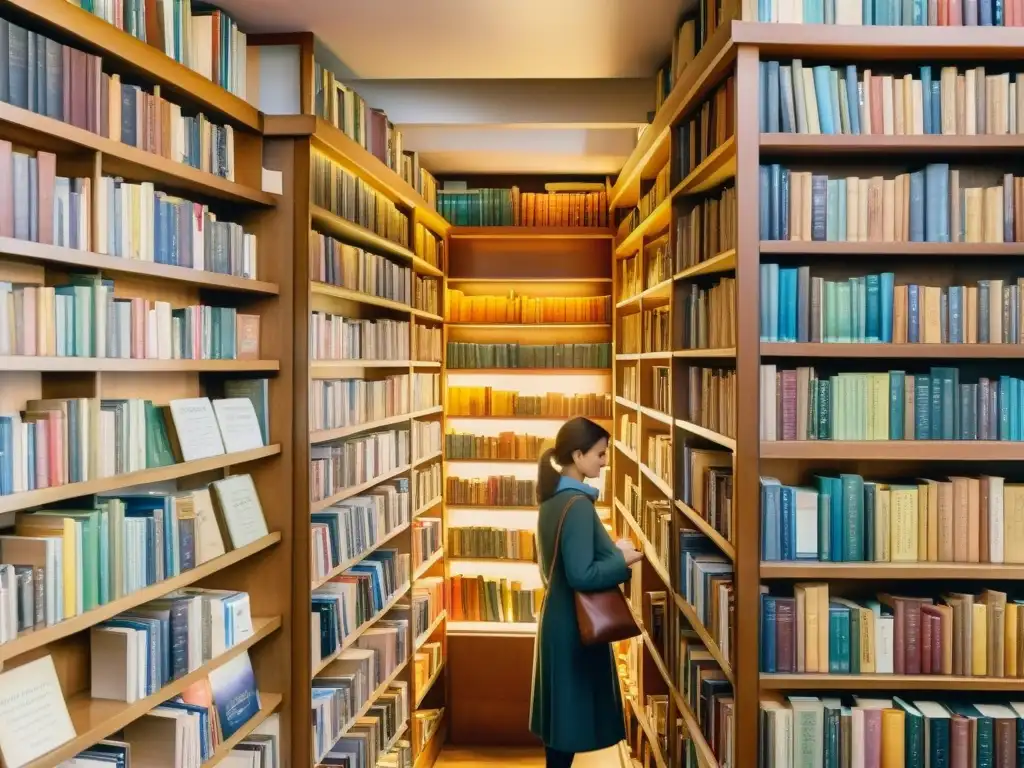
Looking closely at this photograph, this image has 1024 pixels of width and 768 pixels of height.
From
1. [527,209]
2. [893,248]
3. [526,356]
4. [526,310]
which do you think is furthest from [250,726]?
[527,209]

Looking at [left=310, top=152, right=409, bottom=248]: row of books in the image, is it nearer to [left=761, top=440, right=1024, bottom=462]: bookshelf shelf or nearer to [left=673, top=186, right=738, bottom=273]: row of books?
[left=673, top=186, right=738, bottom=273]: row of books

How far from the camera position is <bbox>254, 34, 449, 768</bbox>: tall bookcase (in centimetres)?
305

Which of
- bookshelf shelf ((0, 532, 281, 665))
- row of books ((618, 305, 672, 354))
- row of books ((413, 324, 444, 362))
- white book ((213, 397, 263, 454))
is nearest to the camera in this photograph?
bookshelf shelf ((0, 532, 281, 665))

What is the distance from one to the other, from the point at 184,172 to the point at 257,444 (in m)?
0.96

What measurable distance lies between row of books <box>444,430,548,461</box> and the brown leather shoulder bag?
2368mm

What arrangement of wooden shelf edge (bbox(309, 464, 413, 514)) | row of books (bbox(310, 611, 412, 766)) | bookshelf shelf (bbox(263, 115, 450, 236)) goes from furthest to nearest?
row of books (bbox(310, 611, 412, 766))
wooden shelf edge (bbox(309, 464, 413, 514))
bookshelf shelf (bbox(263, 115, 450, 236))

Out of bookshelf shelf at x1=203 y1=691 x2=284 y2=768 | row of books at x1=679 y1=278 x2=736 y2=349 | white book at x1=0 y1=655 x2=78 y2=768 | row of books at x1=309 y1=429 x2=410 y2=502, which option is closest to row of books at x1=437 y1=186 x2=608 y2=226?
row of books at x1=309 y1=429 x2=410 y2=502

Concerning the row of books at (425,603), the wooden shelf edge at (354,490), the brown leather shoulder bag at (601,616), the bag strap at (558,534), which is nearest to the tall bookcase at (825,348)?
the brown leather shoulder bag at (601,616)

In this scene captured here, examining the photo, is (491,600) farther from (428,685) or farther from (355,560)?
(355,560)

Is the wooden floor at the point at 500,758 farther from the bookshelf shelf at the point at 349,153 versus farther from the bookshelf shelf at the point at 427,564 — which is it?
the bookshelf shelf at the point at 349,153

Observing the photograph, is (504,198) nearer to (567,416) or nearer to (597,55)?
(567,416)

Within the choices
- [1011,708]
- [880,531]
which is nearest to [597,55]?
[880,531]

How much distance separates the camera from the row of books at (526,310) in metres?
5.82

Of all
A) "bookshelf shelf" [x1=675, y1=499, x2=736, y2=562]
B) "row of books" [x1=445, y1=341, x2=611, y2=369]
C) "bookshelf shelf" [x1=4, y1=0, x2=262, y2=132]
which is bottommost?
"bookshelf shelf" [x1=675, y1=499, x2=736, y2=562]
